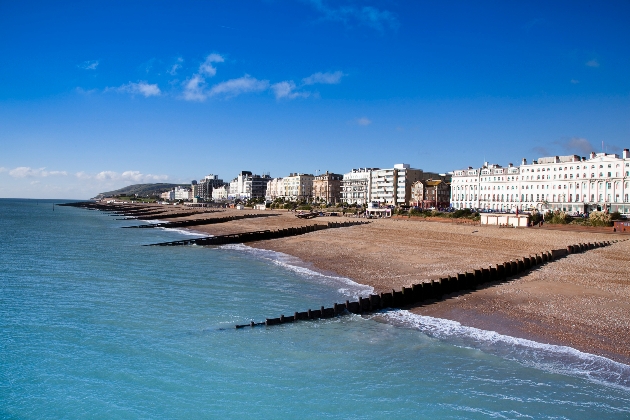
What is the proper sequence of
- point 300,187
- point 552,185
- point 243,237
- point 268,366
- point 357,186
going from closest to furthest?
1. point 268,366
2. point 243,237
3. point 552,185
4. point 357,186
5. point 300,187

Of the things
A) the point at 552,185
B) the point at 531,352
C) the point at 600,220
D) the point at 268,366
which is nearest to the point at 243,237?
the point at 268,366

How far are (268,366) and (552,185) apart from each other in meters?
98.9

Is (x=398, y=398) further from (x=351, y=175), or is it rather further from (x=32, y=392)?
(x=351, y=175)

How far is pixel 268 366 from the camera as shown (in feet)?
48.1

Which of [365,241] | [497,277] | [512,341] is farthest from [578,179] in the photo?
[512,341]

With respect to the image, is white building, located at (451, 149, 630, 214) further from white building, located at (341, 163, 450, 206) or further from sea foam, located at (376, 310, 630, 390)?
sea foam, located at (376, 310, 630, 390)

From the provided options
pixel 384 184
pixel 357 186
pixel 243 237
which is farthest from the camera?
pixel 357 186

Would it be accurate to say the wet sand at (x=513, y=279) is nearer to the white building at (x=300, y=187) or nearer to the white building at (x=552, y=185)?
the white building at (x=552, y=185)

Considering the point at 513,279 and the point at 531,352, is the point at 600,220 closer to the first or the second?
the point at 513,279

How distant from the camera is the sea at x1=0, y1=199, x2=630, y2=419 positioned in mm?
12164

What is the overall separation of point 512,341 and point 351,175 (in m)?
147

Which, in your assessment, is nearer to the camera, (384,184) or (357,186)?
(384,184)

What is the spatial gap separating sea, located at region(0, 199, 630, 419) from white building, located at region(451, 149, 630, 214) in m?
82.7

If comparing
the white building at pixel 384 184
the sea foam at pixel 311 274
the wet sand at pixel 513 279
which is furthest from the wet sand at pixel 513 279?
the white building at pixel 384 184
